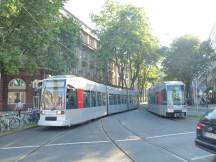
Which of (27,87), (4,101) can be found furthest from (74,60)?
(4,101)

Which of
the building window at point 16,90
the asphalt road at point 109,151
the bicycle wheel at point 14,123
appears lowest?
the asphalt road at point 109,151

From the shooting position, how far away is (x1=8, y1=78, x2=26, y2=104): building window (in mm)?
51094

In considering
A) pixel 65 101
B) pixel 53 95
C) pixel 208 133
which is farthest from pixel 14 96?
pixel 208 133

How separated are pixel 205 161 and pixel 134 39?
50.1 meters

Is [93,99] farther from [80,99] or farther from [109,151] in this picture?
[109,151]

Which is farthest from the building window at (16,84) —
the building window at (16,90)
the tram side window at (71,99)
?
the tram side window at (71,99)

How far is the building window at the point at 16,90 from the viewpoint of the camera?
51.1 m

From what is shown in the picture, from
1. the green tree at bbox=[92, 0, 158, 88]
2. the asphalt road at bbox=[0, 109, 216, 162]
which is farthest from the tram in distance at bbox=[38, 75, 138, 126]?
the green tree at bbox=[92, 0, 158, 88]

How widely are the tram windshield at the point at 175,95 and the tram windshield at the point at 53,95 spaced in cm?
1277

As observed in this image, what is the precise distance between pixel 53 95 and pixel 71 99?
1093 mm

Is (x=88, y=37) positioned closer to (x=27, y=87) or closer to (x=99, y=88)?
(x=27, y=87)

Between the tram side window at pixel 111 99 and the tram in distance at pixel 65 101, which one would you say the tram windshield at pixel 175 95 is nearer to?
the tram side window at pixel 111 99

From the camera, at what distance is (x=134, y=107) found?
184ft

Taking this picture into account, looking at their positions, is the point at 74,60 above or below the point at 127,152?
above
